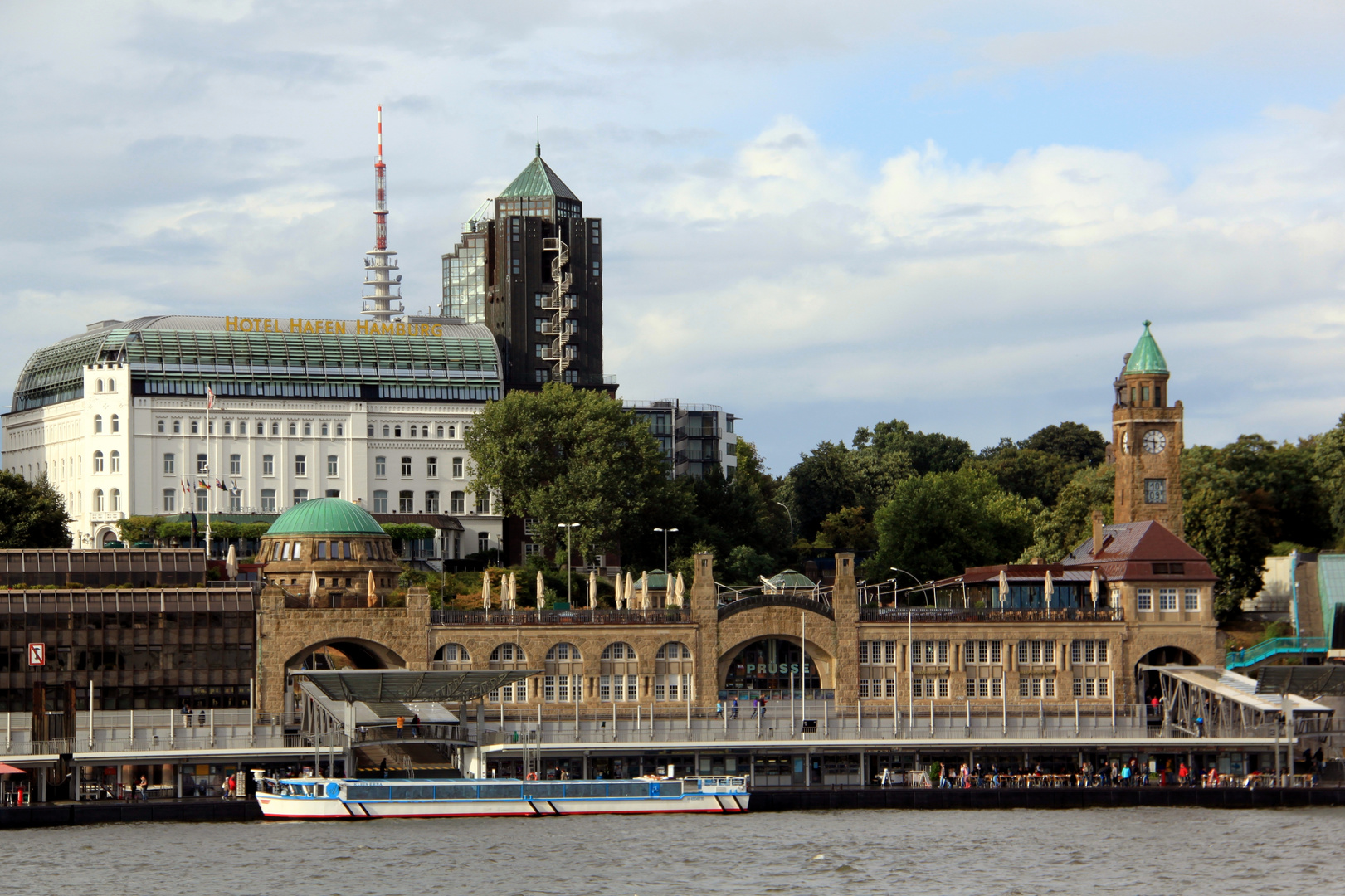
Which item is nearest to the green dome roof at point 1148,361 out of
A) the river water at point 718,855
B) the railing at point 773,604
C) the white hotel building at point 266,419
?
the railing at point 773,604

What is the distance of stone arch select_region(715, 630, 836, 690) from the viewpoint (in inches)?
5108

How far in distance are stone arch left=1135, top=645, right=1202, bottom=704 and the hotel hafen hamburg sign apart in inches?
3419

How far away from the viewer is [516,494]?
596 feet

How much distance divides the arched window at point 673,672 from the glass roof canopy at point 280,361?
2816 inches

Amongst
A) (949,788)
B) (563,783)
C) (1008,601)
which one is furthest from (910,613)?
(563,783)

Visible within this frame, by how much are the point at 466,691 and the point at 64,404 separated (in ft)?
298

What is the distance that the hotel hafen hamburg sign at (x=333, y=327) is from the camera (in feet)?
638

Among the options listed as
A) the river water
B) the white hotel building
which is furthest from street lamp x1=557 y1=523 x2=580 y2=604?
the river water

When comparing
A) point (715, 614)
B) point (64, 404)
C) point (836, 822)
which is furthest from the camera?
point (64, 404)

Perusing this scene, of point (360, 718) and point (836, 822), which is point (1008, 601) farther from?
point (360, 718)

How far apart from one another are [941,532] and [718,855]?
7966 centimetres

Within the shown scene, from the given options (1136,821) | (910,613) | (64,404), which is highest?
(64,404)

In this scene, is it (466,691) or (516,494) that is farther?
(516,494)

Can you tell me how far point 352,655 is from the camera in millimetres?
136625
